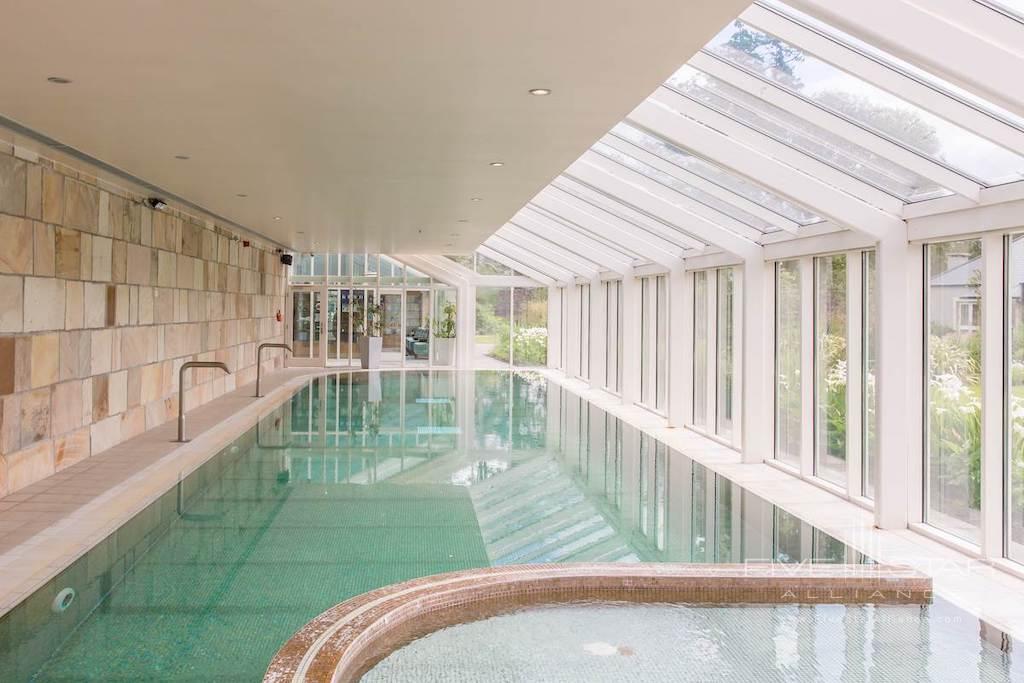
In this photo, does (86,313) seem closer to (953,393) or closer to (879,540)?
(879,540)

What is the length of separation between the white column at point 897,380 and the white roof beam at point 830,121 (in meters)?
0.80

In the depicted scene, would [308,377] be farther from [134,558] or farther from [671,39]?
[671,39]

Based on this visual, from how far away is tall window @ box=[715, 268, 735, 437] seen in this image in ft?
Result: 35.1

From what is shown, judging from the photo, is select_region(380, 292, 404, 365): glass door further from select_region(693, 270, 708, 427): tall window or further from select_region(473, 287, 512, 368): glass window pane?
select_region(693, 270, 708, 427): tall window

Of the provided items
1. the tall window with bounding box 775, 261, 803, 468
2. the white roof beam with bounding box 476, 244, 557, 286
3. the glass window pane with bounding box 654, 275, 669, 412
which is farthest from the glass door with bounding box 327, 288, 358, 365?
the tall window with bounding box 775, 261, 803, 468

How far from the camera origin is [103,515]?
6.30 metres

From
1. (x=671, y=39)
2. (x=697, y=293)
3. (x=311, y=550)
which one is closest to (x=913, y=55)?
(x=671, y=39)

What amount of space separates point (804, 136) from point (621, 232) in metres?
5.82

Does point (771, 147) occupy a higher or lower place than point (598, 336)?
higher

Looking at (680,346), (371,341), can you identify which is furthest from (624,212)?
(371,341)

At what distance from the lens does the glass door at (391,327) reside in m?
24.1

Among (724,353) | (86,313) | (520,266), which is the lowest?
(724,353)

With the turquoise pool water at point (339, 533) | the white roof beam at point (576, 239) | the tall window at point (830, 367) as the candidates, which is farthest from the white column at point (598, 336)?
the tall window at point (830, 367)

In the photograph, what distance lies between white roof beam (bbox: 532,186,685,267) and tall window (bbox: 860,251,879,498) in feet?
14.4
